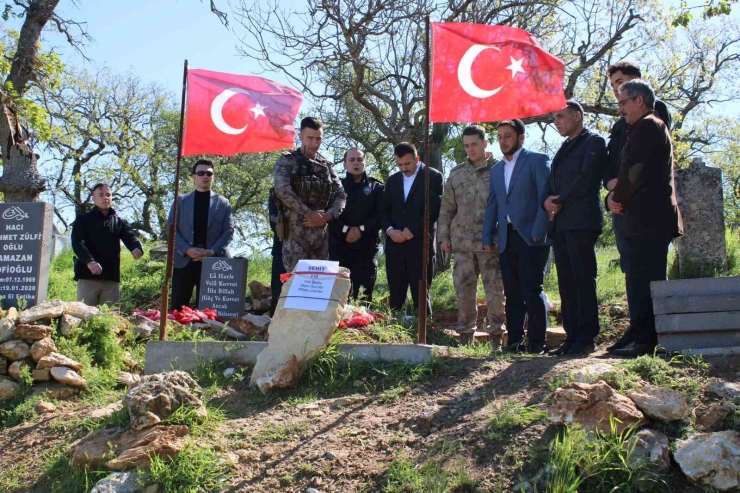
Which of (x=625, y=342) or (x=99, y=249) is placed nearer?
(x=625, y=342)

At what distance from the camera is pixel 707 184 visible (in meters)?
7.43

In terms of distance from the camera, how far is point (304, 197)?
22.8 ft

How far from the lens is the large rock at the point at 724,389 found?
3.71 metres

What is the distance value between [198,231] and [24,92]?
20.9ft

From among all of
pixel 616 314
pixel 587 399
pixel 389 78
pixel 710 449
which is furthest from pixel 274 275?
pixel 389 78

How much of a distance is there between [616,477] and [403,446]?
1081mm

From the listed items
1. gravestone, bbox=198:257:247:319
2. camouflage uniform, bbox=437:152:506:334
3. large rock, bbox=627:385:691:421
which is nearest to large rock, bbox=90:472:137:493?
large rock, bbox=627:385:691:421

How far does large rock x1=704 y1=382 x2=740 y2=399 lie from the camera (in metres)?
3.71

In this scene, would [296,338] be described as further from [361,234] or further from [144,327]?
[361,234]

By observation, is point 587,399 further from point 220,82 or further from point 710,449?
point 220,82

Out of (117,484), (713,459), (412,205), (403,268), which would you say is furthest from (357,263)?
(713,459)

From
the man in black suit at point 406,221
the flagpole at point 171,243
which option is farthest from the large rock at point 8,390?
the man in black suit at point 406,221

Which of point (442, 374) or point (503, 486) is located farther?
point (442, 374)

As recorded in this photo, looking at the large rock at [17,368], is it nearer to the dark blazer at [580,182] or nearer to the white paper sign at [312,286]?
the white paper sign at [312,286]
